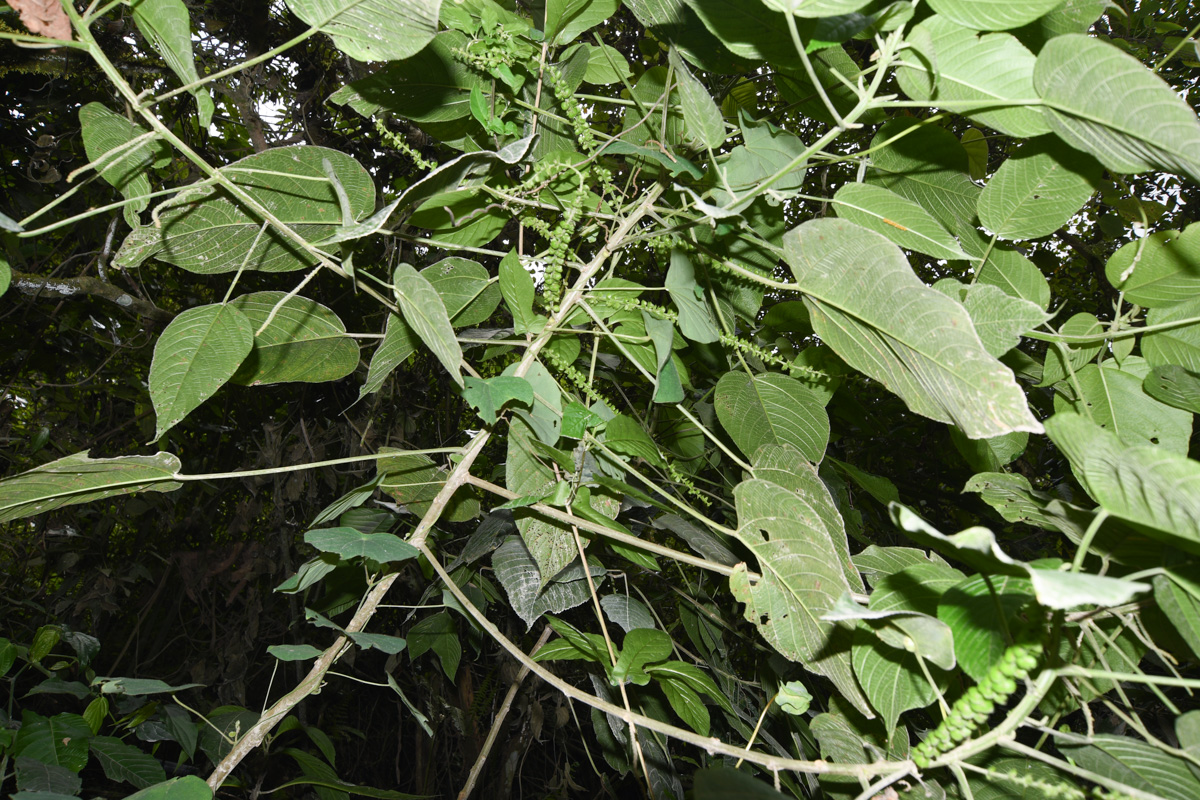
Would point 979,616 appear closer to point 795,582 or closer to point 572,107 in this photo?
point 795,582

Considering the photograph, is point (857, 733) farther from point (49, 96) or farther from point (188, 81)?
point (49, 96)

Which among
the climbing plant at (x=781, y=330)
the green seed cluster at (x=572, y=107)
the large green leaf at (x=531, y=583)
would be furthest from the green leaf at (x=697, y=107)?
the large green leaf at (x=531, y=583)

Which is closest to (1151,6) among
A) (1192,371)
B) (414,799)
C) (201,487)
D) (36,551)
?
(1192,371)

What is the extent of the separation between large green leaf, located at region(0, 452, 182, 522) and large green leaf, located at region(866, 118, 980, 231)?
0.68 meters

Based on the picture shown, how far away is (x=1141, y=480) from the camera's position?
0.98ft

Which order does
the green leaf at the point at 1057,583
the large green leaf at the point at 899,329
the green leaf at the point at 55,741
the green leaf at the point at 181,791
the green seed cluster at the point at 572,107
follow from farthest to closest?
1. the green leaf at the point at 55,741
2. the green seed cluster at the point at 572,107
3. the green leaf at the point at 181,791
4. the large green leaf at the point at 899,329
5. the green leaf at the point at 1057,583

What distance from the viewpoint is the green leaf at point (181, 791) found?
466 millimetres

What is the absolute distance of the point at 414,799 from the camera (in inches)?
39.3

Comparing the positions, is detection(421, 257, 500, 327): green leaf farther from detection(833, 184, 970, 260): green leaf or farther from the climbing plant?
detection(833, 184, 970, 260): green leaf

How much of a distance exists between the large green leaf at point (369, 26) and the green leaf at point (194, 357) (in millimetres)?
259

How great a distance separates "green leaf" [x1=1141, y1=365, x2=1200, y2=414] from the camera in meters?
0.50

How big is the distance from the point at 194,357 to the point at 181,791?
338mm

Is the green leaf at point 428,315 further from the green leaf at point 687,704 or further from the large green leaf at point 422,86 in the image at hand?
the green leaf at point 687,704

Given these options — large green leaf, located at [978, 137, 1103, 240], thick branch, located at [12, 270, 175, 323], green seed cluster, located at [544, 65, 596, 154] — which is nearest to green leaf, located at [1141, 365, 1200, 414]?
large green leaf, located at [978, 137, 1103, 240]
